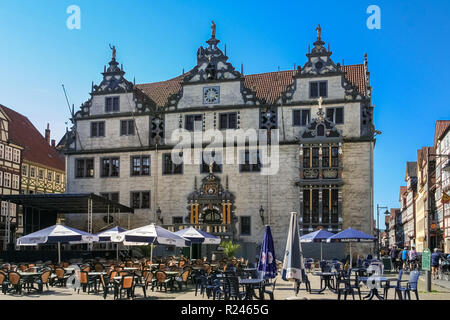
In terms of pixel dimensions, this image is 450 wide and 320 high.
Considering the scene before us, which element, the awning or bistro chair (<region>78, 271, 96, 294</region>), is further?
the awning

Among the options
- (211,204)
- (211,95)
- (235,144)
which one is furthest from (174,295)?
(211,95)

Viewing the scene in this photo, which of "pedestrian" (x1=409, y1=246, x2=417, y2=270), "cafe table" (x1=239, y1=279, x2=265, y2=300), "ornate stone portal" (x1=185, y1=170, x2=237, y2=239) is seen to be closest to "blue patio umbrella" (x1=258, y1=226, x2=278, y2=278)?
"cafe table" (x1=239, y1=279, x2=265, y2=300)

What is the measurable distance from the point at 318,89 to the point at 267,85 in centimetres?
494

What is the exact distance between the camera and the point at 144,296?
19.9 metres

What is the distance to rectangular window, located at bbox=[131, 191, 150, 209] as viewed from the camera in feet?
143

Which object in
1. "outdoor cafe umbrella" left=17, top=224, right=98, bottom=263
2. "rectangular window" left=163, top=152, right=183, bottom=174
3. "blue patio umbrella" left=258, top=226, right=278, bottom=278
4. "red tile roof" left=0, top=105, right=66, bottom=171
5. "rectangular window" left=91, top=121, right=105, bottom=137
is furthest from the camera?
"red tile roof" left=0, top=105, right=66, bottom=171

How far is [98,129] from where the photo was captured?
45219 millimetres

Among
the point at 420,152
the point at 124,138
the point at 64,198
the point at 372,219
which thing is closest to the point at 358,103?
the point at 372,219

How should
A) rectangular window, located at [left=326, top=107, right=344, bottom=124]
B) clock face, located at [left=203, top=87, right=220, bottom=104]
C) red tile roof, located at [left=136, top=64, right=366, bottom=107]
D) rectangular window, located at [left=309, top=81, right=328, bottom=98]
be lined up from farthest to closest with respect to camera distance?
red tile roof, located at [left=136, top=64, right=366, bottom=107], clock face, located at [left=203, top=87, right=220, bottom=104], rectangular window, located at [left=309, top=81, right=328, bottom=98], rectangular window, located at [left=326, top=107, right=344, bottom=124]

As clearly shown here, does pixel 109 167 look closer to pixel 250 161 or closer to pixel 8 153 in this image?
pixel 8 153

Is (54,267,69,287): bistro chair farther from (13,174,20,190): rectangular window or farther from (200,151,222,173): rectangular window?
(13,174,20,190): rectangular window

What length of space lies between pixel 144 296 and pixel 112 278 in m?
1.26

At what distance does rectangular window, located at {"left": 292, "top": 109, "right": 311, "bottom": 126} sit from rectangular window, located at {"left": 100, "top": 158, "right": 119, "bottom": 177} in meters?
13.5

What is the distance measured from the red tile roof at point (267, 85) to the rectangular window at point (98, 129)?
4.45 metres
